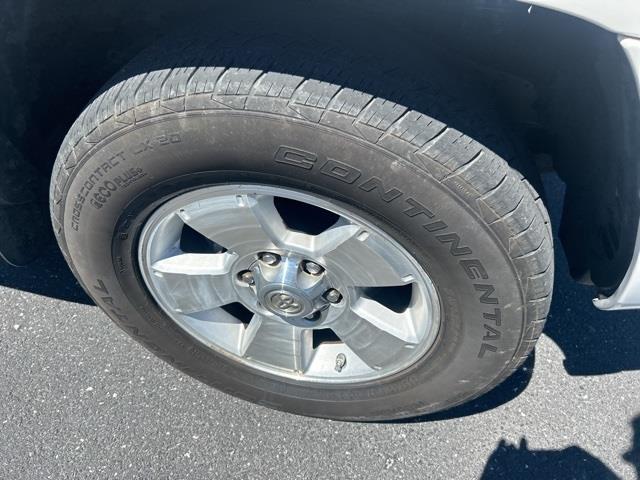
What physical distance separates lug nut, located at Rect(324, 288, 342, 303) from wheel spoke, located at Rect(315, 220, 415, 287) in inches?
3.7

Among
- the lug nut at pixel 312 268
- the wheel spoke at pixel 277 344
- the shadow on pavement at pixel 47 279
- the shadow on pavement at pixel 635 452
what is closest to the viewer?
the lug nut at pixel 312 268

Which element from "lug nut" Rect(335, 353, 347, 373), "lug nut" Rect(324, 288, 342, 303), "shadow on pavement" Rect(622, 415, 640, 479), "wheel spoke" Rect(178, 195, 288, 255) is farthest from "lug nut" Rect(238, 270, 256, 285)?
"shadow on pavement" Rect(622, 415, 640, 479)

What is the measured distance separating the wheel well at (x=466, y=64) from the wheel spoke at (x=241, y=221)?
395 mm

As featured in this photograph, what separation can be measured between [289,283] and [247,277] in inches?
5.7

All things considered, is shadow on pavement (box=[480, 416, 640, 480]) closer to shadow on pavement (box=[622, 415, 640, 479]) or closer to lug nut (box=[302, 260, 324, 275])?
shadow on pavement (box=[622, 415, 640, 479])

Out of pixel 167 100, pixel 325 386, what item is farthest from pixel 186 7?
pixel 325 386

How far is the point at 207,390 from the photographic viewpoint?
204 cm

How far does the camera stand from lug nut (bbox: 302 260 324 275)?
1.58m

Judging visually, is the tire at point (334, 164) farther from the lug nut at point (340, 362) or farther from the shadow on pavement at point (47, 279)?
the shadow on pavement at point (47, 279)

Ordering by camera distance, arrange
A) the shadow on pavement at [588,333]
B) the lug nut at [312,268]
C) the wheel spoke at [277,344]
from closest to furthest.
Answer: the lug nut at [312,268], the wheel spoke at [277,344], the shadow on pavement at [588,333]

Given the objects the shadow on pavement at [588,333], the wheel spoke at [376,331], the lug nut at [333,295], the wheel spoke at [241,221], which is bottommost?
the shadow on pavement at [588,333]

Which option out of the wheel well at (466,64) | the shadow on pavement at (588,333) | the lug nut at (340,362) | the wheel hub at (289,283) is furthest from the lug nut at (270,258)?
the shadow on pavement at (588,333)

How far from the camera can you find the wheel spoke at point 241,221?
4.73 feet

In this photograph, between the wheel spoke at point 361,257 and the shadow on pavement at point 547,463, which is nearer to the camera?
the wheel spoke at point 361,257
